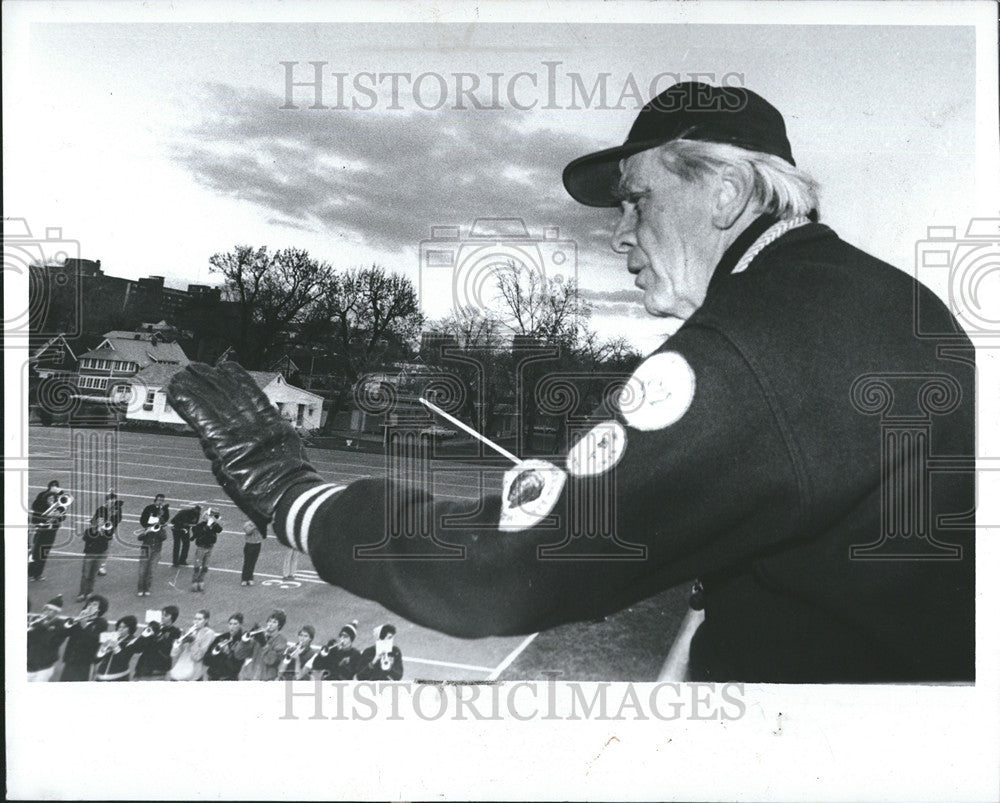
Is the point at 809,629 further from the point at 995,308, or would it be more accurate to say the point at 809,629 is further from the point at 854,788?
the point at 995,308

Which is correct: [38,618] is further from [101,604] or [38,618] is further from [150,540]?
[150,540]

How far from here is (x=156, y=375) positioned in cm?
250

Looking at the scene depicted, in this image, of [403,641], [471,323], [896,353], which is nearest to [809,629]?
[896,353]

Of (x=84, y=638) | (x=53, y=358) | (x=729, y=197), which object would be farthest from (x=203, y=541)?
(x=729, y=197)

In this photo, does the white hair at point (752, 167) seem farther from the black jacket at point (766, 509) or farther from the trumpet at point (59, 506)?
the trumpet at point (59, 506)

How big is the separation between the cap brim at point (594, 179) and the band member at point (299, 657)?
5.36 ft

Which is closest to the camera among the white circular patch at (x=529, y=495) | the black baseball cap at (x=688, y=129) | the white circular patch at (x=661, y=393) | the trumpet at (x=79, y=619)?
the white circular patch at (x=661, y=393)

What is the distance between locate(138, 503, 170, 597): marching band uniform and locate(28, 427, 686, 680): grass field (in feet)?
0.07

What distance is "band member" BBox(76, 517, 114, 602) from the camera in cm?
252

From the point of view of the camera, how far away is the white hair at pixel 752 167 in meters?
2.37

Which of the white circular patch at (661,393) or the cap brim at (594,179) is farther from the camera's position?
the cap brim at (594,179)

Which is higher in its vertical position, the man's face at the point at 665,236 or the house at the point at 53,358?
the man's face at the point at 665,236

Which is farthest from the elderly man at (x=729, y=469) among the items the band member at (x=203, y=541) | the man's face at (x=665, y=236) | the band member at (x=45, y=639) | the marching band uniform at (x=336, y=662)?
the band member at (x=45, y=639)

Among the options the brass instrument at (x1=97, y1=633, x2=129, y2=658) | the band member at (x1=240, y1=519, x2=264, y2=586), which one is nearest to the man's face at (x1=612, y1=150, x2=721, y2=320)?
the band member at (x1=240, y1=519, x2=264, y2=586)
